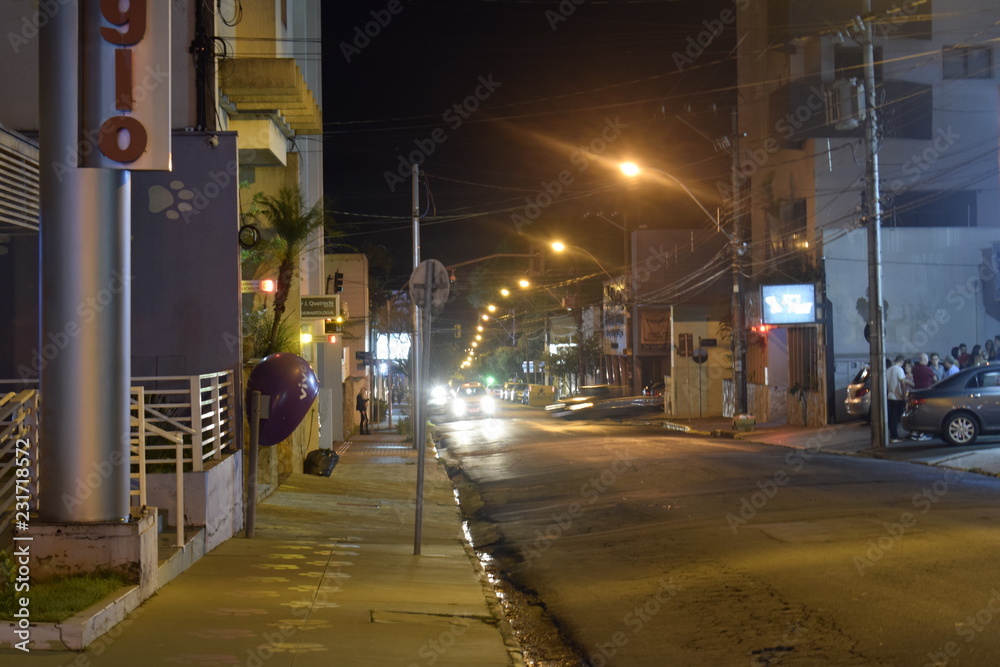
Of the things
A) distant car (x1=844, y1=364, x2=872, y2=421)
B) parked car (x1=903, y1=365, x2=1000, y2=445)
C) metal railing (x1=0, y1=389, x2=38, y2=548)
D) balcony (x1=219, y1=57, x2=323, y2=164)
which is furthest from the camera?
distant car (x1=844, y1=364, x2=872, y2=421)

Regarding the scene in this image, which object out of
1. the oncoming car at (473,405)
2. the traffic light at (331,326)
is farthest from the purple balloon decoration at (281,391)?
the oncoming car at (473,405)

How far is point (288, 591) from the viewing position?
8328mm

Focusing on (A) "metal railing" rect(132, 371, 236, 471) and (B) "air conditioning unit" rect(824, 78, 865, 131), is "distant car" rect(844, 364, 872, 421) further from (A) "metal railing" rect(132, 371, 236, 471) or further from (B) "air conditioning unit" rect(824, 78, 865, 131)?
(A) "metal railing" rect(132, 371, 236, 471)

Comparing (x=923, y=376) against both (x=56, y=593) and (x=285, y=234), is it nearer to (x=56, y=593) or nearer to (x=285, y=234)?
(x=285, y=234)

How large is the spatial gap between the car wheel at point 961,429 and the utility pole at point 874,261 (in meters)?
1.98

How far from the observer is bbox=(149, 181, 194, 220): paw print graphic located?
41.1ft

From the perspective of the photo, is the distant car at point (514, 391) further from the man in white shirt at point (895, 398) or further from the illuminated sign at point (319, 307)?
the illuminated sign at point (319, 307)

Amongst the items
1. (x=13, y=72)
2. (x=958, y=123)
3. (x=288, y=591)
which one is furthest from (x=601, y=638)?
(x=958, y=123)

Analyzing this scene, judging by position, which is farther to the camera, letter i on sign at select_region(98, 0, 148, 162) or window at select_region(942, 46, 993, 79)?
window at select_region(942, 46, 993, 79)

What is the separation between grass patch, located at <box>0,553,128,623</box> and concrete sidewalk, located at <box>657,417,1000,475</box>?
13664mm

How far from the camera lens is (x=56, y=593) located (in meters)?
6.64

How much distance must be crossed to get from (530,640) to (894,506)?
6293 millimetres

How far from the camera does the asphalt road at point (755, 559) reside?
6.75 metres

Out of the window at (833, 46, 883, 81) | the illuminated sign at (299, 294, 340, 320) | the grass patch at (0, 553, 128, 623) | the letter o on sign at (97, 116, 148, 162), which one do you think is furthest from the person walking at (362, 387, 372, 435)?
the letter o on sign at (97, 116, 148, 162)
